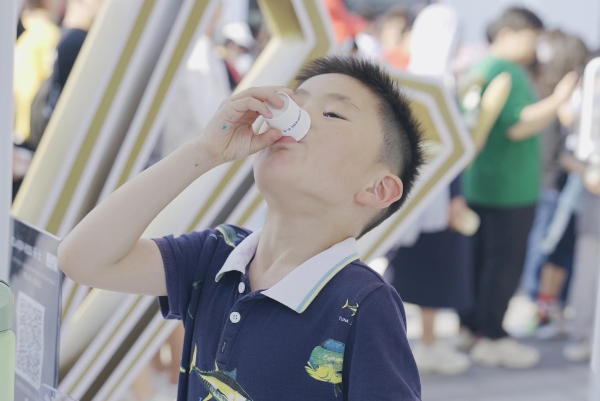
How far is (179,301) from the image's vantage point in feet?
3.56

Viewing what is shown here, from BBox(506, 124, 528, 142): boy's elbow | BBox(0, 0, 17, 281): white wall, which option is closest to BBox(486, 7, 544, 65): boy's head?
BBox(506, 124, 528, 142): boy's elbow

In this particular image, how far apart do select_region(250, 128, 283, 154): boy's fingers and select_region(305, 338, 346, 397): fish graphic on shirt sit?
279 millimetres

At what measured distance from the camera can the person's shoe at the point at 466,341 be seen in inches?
140

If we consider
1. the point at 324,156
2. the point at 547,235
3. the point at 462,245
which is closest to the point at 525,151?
the point at 462,245

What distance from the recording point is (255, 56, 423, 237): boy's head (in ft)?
3.28

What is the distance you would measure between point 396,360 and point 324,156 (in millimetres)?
288

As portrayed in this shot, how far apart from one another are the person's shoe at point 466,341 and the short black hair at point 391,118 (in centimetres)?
257

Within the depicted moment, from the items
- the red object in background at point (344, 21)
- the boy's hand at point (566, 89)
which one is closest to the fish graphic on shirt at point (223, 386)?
the boy's hand at point (566, 89)

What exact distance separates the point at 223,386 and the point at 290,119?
365 mm

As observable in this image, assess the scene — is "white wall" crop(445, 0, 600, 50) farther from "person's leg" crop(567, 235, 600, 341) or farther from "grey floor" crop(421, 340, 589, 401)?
"grey floor" crop(421, 340, 589, 401)

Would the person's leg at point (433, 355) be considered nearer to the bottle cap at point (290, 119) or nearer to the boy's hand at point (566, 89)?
the boy's hand at point (566, 89)

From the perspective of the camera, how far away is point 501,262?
3391mm

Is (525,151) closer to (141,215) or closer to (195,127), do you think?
(195,127)

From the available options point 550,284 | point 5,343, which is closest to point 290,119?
point 5,343
